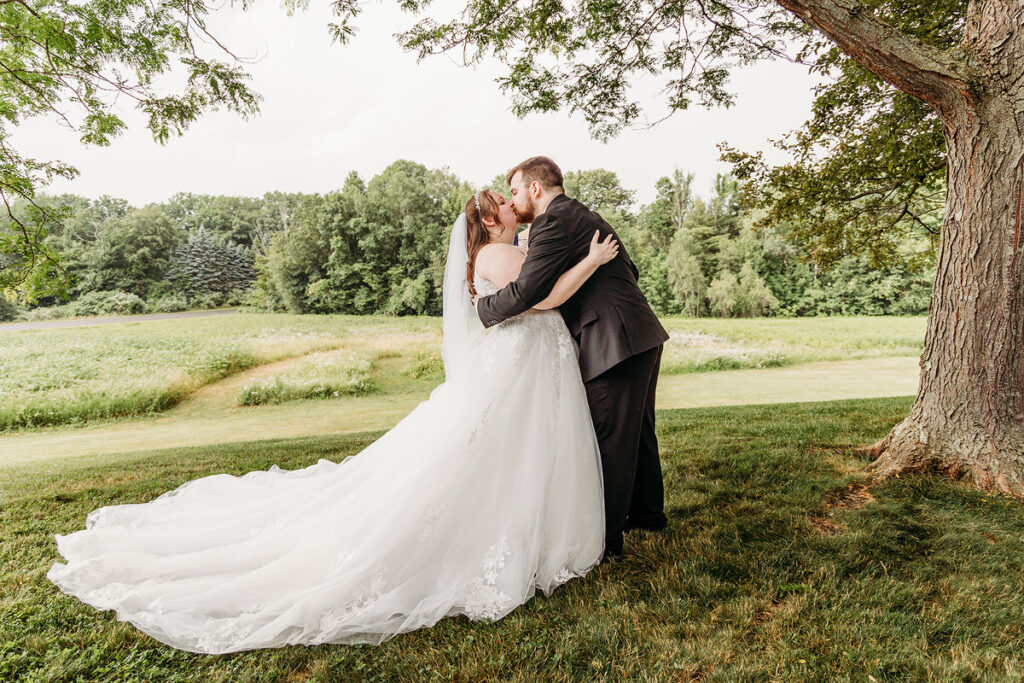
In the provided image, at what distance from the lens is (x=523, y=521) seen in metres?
2.25

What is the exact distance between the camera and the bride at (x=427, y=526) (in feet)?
6.66

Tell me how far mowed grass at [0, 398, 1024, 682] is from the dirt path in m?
4.57

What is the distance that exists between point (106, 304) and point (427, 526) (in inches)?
411

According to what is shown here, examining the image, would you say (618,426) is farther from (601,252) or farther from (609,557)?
(601,252)

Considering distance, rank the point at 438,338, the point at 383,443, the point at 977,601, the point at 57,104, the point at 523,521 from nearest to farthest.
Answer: the point at 977,601 → the point at 523,521 → the point at 383,443 → the point at 57,104 → the point at 438,338

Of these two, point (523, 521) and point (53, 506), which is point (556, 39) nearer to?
point (523, 521)

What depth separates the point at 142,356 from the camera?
9.02 m

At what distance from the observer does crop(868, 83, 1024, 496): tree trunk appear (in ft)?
9.79

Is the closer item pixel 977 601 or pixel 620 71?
pixel 977 601

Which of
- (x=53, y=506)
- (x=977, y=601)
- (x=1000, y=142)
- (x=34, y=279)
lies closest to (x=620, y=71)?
(x=1000, y=142)

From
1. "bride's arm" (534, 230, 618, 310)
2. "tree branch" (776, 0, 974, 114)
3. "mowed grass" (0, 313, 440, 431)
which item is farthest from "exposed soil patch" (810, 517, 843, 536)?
"mowed grass" (0, 313, 440, 431)

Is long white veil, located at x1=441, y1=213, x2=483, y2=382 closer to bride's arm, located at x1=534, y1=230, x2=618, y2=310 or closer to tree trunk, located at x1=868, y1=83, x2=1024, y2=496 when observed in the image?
bride's arm, located at x1=534, y1=230, x2=618, y2=310

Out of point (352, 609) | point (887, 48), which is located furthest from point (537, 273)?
point (887, 48)

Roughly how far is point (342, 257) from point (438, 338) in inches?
121
